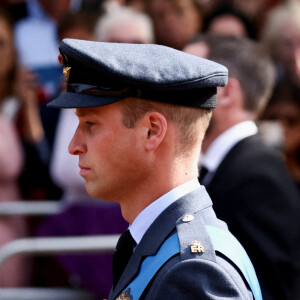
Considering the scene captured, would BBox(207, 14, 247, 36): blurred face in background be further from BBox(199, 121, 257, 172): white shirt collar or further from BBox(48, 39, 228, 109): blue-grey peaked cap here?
BBox(48, 39, 228, 109): blue-grey peaked cap

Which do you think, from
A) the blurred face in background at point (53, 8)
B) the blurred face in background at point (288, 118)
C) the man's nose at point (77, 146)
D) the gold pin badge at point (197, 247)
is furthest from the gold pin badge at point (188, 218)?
the blurred face in background at point (53, 8)

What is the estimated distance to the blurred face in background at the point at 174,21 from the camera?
5.45 metres

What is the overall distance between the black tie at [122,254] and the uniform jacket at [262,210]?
974mm

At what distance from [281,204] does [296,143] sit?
1557mm

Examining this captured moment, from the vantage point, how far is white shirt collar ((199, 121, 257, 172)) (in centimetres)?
336

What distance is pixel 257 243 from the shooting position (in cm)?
309

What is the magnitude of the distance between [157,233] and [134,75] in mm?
434

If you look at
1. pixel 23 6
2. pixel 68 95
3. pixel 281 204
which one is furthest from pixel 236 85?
pixel 23 6

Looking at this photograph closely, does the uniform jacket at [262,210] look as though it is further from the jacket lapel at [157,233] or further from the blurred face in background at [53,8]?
the blurred face in background at [53,8]

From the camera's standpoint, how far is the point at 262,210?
313 cm

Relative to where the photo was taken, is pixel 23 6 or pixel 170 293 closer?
pixel 170 293

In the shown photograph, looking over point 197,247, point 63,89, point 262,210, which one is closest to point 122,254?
point 197,247

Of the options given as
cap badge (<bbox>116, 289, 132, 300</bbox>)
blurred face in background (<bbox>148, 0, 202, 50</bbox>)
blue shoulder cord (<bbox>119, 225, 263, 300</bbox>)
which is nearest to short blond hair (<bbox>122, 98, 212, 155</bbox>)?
blue shoulder cord (<bbox>119, 225, 263, 300</bbox>)

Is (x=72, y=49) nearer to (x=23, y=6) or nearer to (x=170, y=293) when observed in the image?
(x=170, y=293)
